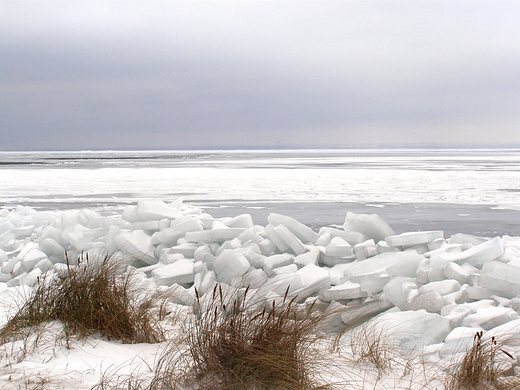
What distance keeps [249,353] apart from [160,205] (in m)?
4.79

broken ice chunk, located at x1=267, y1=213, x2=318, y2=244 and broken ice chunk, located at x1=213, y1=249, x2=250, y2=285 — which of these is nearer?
broken ice chunk, located at x1=213, y1=249, x2=250, y2=285

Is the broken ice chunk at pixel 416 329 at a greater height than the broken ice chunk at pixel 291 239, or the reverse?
the broken ice chunk at pixel 291 239

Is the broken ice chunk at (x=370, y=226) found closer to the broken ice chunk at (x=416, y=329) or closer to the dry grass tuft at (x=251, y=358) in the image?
the broken ice chunk at (x=416, y=329)

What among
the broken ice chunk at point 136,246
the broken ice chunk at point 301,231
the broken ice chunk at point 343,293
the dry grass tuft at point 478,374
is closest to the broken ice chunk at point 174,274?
the broken ice chunk at point 136,246

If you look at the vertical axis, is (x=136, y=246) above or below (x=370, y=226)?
below

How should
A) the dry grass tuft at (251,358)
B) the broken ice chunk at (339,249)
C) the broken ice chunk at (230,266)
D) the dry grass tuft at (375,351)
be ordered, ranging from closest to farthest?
the dry grass tuft at (251,358), the dry grass tuft at (375,351), the broken ice chunk at (230,266), the broken ice chunk at (339,249)

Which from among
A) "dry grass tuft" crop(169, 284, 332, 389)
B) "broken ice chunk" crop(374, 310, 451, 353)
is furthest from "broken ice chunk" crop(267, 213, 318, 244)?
"dry grass tuft" crop(169, 284, 332, 389)

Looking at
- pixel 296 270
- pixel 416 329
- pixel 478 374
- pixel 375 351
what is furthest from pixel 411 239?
pixel 478 374

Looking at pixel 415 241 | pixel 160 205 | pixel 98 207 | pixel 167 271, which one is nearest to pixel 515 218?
pixel 415 241

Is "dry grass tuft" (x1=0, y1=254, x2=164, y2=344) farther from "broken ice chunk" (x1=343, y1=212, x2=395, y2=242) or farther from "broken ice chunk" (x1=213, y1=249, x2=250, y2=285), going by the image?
"broken ice chunk" (x1=343, y1=212, x2=395, y2=242)

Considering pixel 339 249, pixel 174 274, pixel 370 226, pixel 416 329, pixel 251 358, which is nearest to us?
pixel 251 358

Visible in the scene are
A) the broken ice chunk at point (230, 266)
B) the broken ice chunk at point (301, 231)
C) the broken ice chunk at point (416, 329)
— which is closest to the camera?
the broken ice chunk at point (416, 329)

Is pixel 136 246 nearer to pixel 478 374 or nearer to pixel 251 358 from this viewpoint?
A: pixel 251 358

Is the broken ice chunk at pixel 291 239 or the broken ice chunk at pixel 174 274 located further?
the broken ice chunk at pixel 291 239
